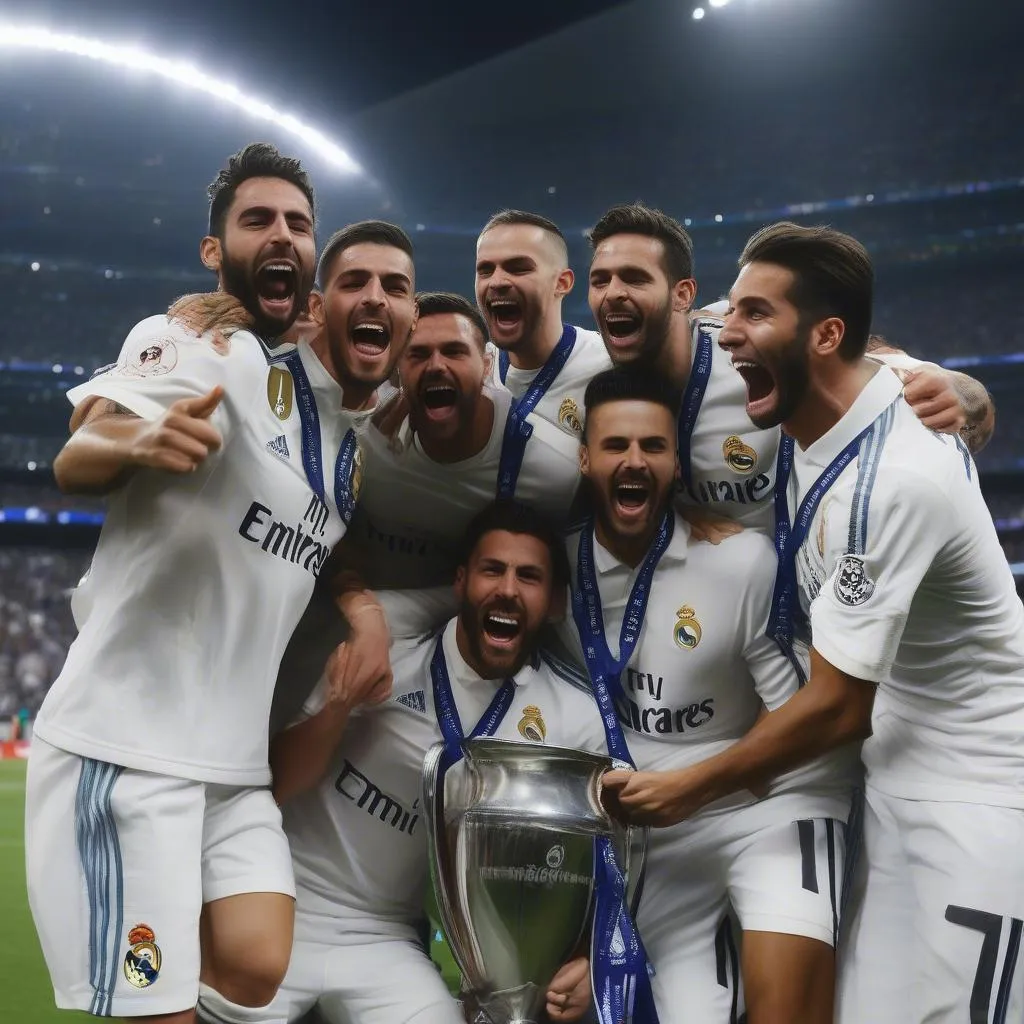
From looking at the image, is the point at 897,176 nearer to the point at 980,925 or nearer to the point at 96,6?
the point at 96,6

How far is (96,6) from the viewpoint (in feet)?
58.2

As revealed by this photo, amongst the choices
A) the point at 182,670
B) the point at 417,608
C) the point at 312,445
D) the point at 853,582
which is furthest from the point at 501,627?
the point at 853,582

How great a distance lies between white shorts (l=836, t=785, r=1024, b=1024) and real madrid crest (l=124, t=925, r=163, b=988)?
1683mm

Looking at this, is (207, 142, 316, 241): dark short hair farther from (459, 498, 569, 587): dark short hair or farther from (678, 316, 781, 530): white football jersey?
→ (678, 316, 781, 530): white football jersey

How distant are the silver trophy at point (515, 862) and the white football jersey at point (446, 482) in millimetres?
1086

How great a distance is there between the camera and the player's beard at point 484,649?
11.2 ft

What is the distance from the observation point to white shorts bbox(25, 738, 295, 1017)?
2.65 metres

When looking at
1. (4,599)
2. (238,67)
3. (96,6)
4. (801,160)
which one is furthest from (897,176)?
(4,599)

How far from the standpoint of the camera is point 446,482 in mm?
3695

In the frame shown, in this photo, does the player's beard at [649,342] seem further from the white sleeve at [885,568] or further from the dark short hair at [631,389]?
the white sleeve at [885,568]

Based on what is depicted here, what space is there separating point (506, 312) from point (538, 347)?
0.16m

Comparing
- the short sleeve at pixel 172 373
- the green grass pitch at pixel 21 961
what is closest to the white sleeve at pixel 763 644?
the short sleeve at pixel 172 373

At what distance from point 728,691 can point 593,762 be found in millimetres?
762

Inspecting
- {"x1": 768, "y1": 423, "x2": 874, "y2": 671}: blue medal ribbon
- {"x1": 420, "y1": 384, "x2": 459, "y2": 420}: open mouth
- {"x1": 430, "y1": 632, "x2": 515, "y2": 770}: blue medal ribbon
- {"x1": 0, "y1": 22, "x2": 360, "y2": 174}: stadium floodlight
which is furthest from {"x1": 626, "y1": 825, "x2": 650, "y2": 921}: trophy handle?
{"x1": 0, "y1": 22, "x2": 360, "y2": 174}: stadium floodlight
